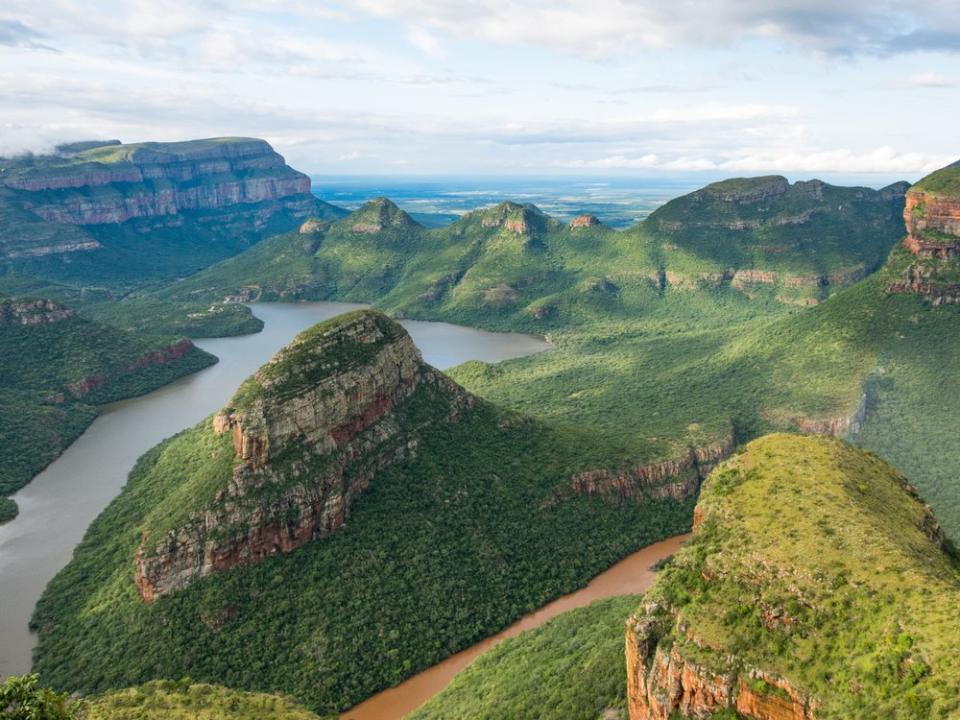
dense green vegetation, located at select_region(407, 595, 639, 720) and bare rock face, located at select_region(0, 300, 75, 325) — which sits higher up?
bare rock face, located at select_region(0, 300, 75, 325)

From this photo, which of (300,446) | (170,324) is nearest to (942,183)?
(300,446)

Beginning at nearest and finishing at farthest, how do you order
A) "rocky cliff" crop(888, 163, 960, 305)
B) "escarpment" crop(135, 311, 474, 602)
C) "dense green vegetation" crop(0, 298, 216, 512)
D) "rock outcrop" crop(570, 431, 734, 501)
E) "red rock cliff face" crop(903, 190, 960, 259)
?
"escarpment" crop(135, 311, 474, 602)
"rock outcrop" crop(570, 431, 734, 501)
"dense green vegetation" crop(0, 298, 216, 512)
"rocky cliff" crop(888, 163, 960, 305)
"red rock cliff face" crop(903, 190, 960, 259)

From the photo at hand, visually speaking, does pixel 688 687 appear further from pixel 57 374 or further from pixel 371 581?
pixel 57 374

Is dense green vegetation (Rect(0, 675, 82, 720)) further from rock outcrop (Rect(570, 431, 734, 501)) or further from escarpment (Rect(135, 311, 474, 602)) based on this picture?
rock outcrop (Rect(570, 431, 734, 501))

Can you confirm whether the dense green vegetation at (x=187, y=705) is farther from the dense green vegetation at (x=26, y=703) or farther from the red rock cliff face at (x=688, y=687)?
the red rock cliff face at (x=688, y=687)

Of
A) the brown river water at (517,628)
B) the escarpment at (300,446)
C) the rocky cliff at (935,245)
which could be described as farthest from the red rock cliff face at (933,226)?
the escarpment at (300,446)

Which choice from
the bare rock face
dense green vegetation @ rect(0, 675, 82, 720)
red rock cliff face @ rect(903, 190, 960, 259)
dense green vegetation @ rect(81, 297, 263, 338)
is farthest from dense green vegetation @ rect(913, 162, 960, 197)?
the bare rock face

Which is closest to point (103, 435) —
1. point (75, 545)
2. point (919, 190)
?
point (75, 545)

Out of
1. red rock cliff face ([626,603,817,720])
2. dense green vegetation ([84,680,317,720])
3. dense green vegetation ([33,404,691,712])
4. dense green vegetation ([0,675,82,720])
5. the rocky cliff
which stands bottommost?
dense green vegetation ([33,404,691,712])
